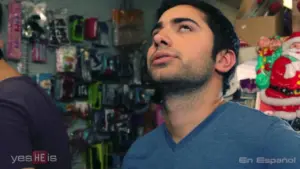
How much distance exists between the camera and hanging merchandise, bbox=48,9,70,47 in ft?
7.84

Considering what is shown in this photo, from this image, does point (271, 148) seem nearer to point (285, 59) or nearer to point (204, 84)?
point (204, 84)

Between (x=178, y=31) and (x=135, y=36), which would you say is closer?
(x=178, y=31)

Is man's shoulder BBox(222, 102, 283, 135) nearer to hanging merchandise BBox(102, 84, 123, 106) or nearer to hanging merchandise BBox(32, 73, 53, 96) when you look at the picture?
hanging merchandise BBox(32, 73, 53, 96)

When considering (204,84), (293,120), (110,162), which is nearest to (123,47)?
(110,162)

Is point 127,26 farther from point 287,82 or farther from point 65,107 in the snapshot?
point 287,82

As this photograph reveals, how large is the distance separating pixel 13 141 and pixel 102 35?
6.06 ft

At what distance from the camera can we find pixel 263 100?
197cm

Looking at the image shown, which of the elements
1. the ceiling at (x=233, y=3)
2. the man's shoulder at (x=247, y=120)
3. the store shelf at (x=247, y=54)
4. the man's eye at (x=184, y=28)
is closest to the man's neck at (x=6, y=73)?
the man's eye at (x=184, y=28)

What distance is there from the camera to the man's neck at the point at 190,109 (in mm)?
904

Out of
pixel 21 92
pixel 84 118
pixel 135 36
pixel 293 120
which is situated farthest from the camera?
pixel 135 36

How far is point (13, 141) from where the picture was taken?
1.03 metres

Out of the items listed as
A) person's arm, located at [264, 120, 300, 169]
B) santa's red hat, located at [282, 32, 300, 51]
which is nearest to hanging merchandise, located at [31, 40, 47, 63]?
santa's red hat, located at [282, 32, 300, 51]

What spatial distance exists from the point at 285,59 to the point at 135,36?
141cm

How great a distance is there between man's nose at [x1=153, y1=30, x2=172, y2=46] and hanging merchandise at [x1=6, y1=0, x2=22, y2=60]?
4.91 ft
